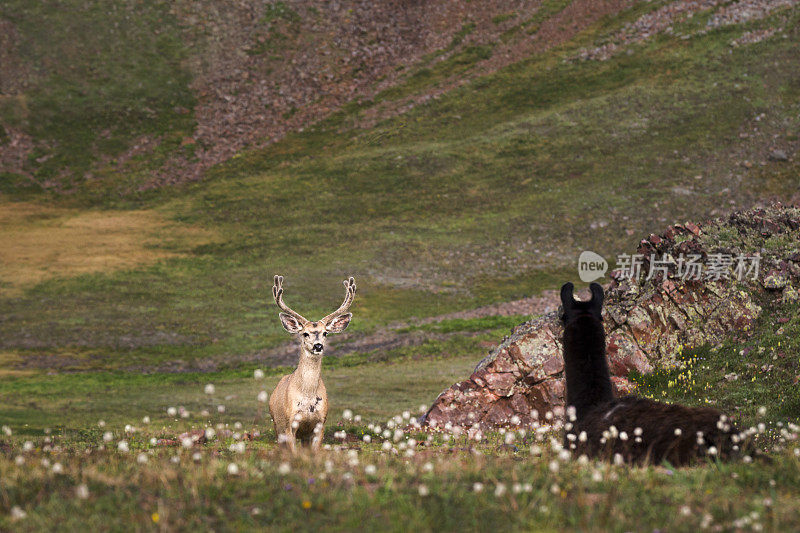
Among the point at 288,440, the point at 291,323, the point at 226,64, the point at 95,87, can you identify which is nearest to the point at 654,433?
the point at 288,440

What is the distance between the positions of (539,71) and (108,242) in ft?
138

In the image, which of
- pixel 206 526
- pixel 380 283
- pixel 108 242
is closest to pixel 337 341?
pixel 380 283

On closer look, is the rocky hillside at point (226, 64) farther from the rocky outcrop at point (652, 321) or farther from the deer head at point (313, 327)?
the deer head at point (313, 327)

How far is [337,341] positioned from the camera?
3794 centimetres

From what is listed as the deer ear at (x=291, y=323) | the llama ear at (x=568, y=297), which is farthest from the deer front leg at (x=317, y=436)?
the llama ear at (x=568, y=297)

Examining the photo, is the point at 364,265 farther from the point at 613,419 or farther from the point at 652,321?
the point at 613,419

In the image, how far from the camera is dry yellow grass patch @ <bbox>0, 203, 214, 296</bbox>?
48281 mm

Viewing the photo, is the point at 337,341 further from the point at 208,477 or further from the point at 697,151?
the point at 697,151

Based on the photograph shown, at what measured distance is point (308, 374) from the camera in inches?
492

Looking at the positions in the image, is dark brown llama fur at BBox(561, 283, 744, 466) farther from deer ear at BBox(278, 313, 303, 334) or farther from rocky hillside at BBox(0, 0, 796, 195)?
rocky hillside at BBox(0, 0, 796, 195)

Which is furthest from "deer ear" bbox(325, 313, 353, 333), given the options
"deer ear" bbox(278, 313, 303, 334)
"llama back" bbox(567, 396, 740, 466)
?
"llama back" bbox(567, 396, 740, 466)

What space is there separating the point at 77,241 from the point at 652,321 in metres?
43.7

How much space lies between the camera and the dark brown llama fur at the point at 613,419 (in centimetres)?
940

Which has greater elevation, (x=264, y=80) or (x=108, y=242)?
(x=264, y=80)
